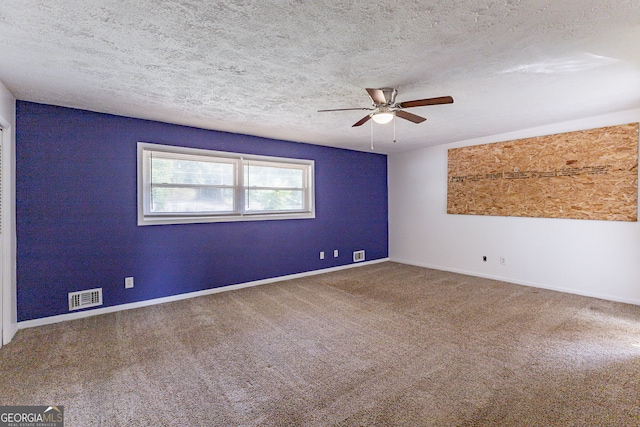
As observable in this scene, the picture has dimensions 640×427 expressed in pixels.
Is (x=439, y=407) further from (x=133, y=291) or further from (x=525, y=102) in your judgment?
(x=133, y=291)

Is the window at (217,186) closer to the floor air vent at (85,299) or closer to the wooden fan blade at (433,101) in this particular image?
the floor air vent at (85,299)

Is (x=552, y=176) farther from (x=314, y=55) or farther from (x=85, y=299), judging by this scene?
(x=85, y=299)

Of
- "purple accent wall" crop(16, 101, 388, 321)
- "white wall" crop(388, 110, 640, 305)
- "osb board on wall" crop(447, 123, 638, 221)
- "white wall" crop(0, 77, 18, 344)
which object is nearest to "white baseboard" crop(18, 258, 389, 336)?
"purple accent wall" crop(16, 101, 388, 321)

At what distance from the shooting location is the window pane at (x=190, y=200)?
4102 millimetres

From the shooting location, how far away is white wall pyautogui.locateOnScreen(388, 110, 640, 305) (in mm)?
3961

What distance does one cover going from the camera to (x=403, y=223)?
662 cm

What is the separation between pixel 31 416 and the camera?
6.22 feet

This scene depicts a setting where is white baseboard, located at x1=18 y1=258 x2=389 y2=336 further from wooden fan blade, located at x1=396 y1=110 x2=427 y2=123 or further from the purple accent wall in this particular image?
wooden fan blade, located at x1=396 y1=110 x2=427 y2=123

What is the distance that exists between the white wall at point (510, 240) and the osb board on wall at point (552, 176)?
0.41 feet

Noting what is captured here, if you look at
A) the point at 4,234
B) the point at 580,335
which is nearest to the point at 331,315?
the point at 580,335

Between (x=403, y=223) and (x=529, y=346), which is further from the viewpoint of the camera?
(x=403, y=223)

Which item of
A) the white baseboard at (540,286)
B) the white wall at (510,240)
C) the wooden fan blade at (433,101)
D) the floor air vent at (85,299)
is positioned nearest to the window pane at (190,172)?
the floor air vent at (85,299)

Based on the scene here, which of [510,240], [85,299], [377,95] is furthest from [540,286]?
[85,299]

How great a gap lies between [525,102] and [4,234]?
222 inches
